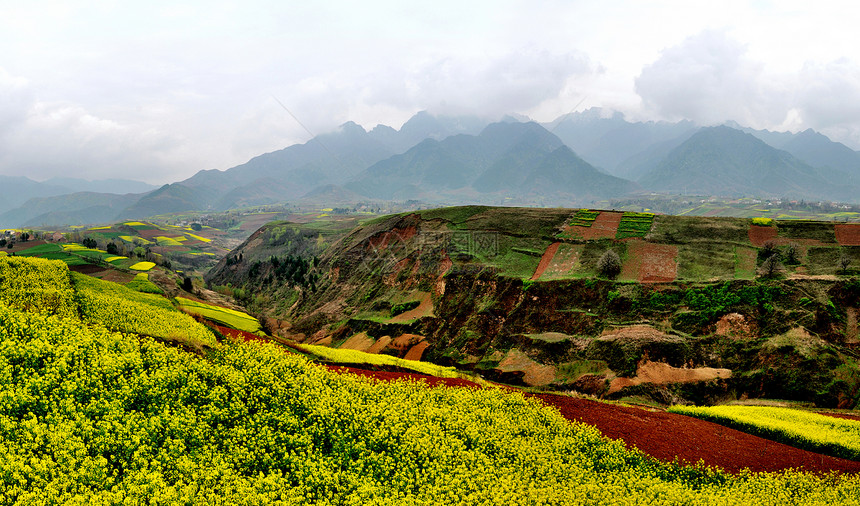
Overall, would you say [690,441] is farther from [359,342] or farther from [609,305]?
[359,342]

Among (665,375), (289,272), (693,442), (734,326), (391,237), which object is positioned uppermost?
(391,237)

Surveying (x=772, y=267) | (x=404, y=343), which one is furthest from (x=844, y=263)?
(x=404, y=343)

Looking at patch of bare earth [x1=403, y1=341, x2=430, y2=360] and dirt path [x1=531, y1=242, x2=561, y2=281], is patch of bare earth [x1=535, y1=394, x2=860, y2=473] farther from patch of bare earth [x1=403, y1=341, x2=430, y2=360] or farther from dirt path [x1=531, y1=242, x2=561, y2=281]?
dirt path [x1=531, y1=242, x2=561, y2=281]

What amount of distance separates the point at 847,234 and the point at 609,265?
32.3 m

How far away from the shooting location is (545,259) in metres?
68.6

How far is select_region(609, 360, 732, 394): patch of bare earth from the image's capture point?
4462 cm

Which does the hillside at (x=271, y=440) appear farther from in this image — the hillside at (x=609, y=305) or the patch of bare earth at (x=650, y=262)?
the patch of bare earth at (x=650, y=262)

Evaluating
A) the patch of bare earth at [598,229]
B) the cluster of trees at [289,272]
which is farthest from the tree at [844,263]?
the cluster of trees at [289,272]

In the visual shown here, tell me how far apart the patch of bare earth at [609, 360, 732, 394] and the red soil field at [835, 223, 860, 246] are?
3007cm

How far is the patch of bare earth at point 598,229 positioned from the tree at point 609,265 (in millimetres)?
10540

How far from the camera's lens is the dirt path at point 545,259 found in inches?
2552

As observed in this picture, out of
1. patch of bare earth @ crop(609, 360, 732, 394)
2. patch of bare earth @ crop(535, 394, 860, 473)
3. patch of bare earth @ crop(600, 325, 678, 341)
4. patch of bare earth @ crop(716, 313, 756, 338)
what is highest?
patch of bare earth @ crop(716, 313, 756, 338)

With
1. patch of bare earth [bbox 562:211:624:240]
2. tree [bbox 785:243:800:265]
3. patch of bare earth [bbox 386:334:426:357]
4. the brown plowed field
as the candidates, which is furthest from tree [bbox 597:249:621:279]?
the brown plowed field

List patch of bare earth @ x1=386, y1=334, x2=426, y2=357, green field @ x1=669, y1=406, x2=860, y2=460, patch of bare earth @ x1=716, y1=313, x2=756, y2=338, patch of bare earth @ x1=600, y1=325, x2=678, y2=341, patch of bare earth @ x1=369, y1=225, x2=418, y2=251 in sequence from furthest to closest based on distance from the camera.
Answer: patch of bare earth @ x1=369, y1=225, x2=418, y2=251 → patch of bare earth @ x1=386, y1=334, x2=426, y2=357 → patch of bare earth @ x1=600, y1=325, x2=678, y2=341 → patch of bare earth @ x1=716, y1=313, x2=756, y2=338 → green field @ x1=669, y1=406, x2=860, y2=460
